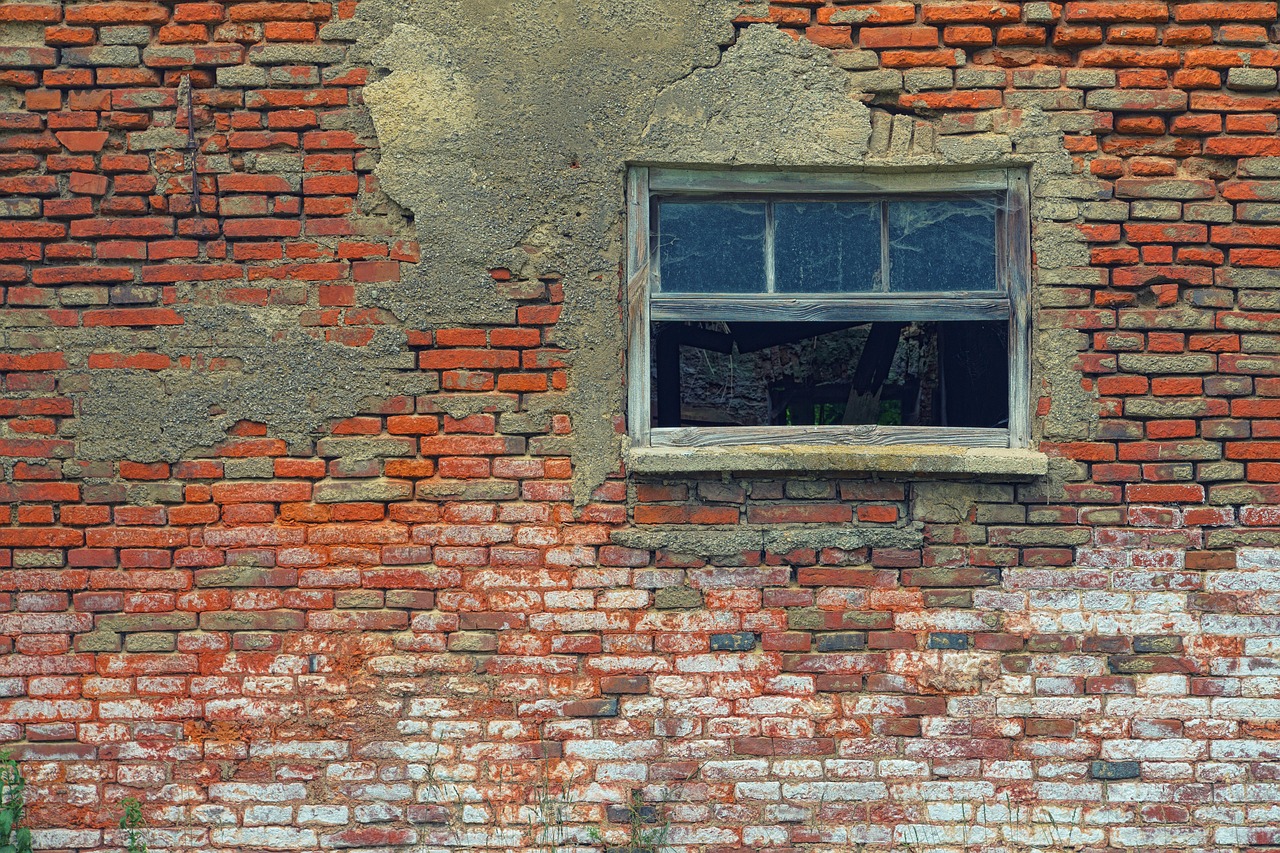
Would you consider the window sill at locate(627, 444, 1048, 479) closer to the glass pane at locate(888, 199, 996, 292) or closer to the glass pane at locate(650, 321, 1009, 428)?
the glass pane at locate(650, 321, 1009, 428)

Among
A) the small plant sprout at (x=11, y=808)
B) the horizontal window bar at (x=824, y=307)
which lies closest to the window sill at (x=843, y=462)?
the horizontal window bar at (x=824, y=307)

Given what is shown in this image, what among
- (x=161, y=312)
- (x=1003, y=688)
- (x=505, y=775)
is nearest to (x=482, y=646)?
(x=505, y=775)

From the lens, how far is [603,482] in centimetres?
317

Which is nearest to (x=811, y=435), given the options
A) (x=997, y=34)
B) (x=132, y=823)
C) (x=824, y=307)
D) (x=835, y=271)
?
(x=824, y=307)

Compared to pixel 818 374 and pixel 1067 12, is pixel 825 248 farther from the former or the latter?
pixel 1067 12

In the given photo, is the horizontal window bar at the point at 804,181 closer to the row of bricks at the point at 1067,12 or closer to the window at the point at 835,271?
the window at the point at 835,271

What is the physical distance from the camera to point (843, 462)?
3123mm

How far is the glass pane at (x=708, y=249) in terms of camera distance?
3305 mm

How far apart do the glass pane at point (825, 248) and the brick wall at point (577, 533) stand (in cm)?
39

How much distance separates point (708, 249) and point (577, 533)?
1.07 m

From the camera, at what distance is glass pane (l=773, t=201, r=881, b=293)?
130 inches

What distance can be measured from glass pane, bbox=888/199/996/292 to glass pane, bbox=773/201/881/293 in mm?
84

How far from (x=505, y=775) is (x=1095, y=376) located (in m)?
2.35

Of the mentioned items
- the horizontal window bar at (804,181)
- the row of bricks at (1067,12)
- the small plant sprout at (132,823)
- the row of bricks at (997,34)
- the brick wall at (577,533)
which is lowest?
the small plant sprout at (132,823)
